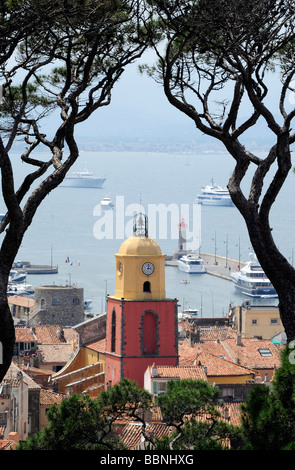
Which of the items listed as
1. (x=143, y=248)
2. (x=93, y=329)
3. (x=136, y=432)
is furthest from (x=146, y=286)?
(x=136, y=432)

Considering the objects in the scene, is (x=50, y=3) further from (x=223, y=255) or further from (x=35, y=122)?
(x=223, y=255)

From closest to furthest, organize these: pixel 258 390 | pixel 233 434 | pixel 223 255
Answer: pixel 258 390, pixel 233 434, pixel 223 255

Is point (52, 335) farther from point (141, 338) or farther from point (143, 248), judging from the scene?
point (143, 248)

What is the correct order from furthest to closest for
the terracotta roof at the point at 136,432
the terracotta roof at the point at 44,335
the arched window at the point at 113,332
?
the terracotta roof at the point at 44,335 → the arched window at the point at 113,332 → the terracotta roof at the point at 136,432

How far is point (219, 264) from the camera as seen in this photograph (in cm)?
11750

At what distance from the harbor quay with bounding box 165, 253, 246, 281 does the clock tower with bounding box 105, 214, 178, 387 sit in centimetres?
7351

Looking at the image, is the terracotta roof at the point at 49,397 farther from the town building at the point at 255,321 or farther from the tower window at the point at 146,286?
the town building at the point at 255,321

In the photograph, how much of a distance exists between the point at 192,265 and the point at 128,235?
31.4 meters

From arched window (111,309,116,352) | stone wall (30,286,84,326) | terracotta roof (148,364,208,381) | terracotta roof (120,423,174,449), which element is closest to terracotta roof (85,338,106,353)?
arched window (111,309,116,352)

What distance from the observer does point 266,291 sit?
98.3 m

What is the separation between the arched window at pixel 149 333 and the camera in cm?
3441

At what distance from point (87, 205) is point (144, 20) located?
158235 mm

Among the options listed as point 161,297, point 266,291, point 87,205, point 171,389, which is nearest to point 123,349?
point 161,297

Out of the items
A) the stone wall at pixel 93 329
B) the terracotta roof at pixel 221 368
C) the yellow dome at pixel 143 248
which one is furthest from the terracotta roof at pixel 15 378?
the stone wall at pixel 93 329
